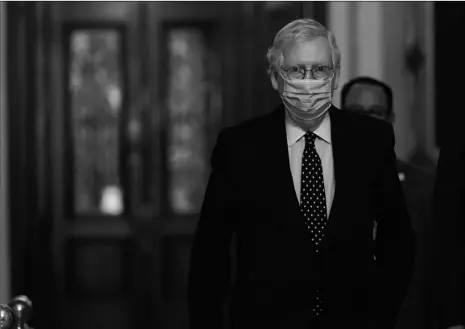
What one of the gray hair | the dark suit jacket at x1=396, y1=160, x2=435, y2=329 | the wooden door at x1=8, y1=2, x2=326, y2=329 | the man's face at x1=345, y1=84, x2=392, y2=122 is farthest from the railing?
the wooden door at x1=8, y1=2, x2=326, y2=329

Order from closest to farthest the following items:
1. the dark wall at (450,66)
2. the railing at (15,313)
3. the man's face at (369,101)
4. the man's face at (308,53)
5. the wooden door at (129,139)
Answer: the man's face at (308,53) < the railing at (15,313) < the man's face at (369,101) < the dark wall at (450,66) < the wooden door at (129,139)

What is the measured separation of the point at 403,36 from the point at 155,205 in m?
1.69

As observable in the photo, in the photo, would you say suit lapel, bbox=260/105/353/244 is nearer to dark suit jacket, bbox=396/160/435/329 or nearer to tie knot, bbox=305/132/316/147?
tie knot, bbox=305/132/316/147

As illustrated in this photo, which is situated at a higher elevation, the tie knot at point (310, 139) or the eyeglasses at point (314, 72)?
the eyeglasses at point (314, 72)

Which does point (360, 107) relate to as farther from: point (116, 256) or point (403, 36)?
point (116, 256)

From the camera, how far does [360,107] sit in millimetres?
2744

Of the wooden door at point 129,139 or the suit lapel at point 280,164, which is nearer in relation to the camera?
the suit lapel at point 280,164

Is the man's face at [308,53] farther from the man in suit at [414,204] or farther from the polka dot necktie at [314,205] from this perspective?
the man in suit at [414,204]

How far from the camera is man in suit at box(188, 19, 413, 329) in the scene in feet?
5.29

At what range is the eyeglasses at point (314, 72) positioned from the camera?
1.62 m

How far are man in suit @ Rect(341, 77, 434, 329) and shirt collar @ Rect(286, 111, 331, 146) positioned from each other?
1.11m

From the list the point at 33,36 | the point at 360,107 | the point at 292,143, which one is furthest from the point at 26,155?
the point at 292,143

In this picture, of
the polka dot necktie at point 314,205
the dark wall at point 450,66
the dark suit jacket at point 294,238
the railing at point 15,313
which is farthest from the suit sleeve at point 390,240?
the dark wall at point 450,66

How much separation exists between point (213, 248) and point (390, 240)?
35cm
